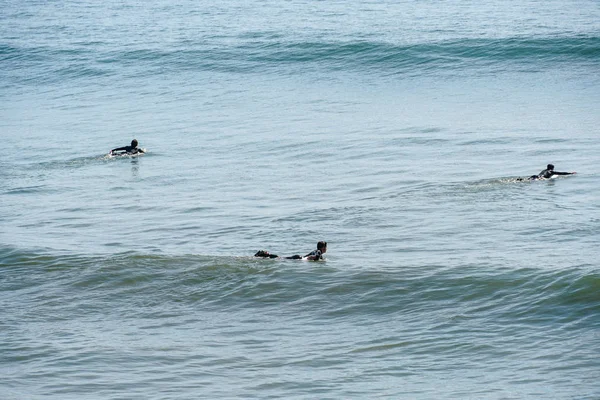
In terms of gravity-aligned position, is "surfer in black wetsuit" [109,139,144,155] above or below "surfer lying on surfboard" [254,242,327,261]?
above

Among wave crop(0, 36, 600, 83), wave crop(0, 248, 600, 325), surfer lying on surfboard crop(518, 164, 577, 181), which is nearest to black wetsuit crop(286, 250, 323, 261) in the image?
wave crop(0, 248, 600, 325)

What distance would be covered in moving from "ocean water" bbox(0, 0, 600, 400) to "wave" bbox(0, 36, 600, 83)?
182 mm

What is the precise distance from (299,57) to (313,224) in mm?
25837

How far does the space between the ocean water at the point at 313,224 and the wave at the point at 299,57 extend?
0.60 feet

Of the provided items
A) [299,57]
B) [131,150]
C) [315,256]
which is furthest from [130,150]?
[299,57]

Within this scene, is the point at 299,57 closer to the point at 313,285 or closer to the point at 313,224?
the point at 313,224

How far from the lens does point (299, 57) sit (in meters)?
44.9

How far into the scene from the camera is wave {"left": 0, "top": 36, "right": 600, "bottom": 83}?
40.8m

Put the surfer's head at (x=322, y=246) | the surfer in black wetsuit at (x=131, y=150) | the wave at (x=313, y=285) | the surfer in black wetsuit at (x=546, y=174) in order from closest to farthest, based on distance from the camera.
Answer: the wave at (x=313, y=285) < the surfer's head at (x=322, y=246) < the surfer in black wetsuit at (x=546, y=174) < the surfer in black wetsuit at (x=131, y=150)

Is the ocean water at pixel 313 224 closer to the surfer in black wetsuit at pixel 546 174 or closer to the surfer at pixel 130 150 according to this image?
the surfer in black wetsuit at pixel 546 174

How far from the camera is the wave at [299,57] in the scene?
134 feet

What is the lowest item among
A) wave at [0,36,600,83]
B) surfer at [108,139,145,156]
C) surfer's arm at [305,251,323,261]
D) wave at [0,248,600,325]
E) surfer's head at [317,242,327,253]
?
wave at [0,248,600,325]

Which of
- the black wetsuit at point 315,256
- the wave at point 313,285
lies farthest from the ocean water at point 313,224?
the black wetsuit at point 315,256

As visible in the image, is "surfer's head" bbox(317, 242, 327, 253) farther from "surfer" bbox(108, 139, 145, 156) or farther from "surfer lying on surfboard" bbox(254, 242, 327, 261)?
"surfer" bbox(108, 139, 145, 156)
